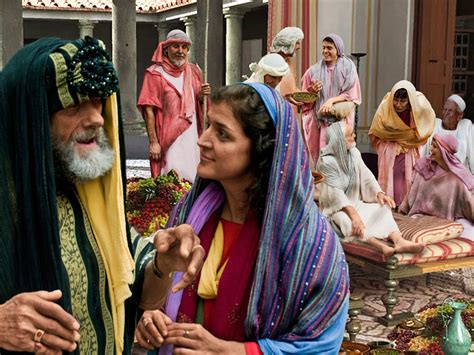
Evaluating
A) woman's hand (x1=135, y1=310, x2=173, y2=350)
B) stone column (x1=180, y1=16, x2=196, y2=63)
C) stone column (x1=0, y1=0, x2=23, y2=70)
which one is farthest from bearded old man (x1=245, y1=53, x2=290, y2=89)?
stone column (x1=180, y1=16, x2=196, y2=63)

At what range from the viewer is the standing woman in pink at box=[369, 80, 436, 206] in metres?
7.29

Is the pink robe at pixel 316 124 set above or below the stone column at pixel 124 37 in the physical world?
below

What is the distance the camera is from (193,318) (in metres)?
2.12

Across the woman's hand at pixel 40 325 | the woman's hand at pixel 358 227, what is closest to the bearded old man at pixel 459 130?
the woman's hand at pixel 358 227

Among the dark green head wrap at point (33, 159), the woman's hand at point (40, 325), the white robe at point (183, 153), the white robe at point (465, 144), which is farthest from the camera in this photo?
the white robe at point (465, 144)

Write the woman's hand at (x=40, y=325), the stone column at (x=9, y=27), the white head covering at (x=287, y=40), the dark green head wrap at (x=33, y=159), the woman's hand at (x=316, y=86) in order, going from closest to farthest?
the woman's hand at (x=40, y=325) < the dark green head wrap at (x=33, y=159) < the white head covering at (x=287, y=40) < the woman's hand at (x=316, y=86) < the stone column at (x=9, y=27)

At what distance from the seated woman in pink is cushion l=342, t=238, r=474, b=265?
13.7 inches

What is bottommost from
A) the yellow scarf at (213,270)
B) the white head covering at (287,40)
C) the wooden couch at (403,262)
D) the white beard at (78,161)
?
the wooden couch at (403,262)

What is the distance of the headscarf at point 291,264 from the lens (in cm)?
198

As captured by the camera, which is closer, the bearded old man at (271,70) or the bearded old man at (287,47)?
the bearded old man at (271,70)

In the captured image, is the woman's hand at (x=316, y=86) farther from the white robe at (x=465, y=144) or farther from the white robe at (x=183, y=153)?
the white robe at (x=183, y=153)

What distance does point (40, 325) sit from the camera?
4.95ft

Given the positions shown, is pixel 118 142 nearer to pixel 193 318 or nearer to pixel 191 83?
pixel 193 318

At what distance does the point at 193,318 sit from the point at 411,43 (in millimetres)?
9378
